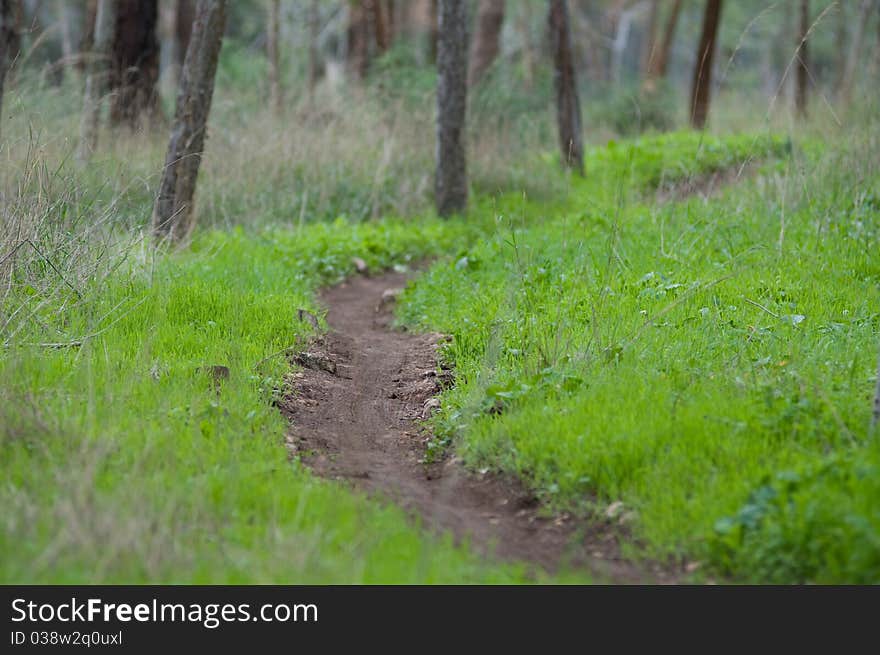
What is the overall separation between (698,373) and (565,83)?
31.8ft

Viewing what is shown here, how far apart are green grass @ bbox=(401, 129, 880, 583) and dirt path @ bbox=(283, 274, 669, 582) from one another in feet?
0.54

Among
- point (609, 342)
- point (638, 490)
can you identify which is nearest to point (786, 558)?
point (638, 490)

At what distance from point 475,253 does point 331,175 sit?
3850mm

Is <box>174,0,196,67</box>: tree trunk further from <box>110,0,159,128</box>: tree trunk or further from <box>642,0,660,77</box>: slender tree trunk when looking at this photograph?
<box>642,0,660,77</box>: slender tree trunk

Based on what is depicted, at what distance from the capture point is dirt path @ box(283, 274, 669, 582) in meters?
4.35

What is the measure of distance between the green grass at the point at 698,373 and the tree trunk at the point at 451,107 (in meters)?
2.70

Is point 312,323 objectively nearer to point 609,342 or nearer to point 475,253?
point 475,253

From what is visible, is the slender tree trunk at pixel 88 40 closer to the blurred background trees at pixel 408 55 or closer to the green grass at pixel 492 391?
the blurred background trees at pixel 408 55

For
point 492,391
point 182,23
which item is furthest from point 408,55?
point 492,391

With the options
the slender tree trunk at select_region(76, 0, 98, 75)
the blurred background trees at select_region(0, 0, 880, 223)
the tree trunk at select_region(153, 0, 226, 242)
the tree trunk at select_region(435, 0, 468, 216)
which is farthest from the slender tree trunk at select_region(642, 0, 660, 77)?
the slender tree trunk at select_region(76, 0, 98, 75)

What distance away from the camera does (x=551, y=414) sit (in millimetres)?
5160

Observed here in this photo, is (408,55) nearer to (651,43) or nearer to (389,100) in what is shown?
(389,100)

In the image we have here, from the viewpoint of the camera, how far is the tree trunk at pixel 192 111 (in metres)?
8.96

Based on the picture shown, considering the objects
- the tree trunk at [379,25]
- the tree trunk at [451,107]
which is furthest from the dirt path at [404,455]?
the tree trunk at [379,25]
